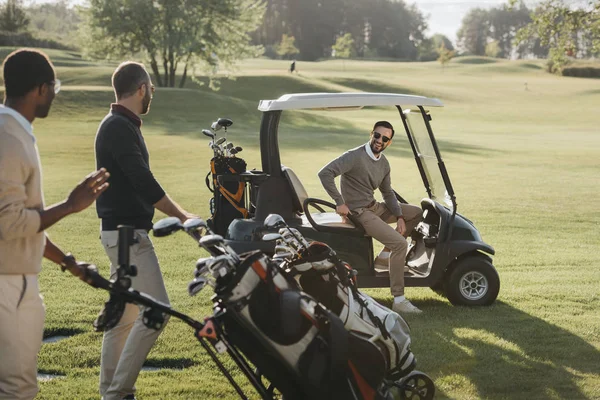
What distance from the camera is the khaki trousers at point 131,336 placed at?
15.3 feet

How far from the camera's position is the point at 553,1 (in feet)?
75.5

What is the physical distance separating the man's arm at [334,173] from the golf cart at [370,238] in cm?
17

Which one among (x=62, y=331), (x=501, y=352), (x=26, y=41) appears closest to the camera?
(x=501, y=352)

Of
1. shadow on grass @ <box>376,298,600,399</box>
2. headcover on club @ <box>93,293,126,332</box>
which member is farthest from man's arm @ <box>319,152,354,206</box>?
headcover on club @ <box>93,293,126,332</box>

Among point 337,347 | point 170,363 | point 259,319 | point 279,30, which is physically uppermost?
point 279,30

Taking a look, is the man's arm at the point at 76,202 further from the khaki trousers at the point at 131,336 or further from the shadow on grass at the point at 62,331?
the shadow on grass at the point at 62,331

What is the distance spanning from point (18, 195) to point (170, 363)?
2.92 m

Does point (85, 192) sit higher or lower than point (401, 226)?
higher

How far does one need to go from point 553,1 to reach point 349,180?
57.8ft

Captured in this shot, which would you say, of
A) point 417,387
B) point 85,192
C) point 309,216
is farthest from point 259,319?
point 309,216

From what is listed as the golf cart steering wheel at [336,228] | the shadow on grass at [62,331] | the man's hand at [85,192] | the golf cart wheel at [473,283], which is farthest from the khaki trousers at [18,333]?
the golf cart wheel at [473,283]

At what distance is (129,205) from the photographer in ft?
15.6

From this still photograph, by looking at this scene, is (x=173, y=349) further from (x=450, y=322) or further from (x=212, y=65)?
(x=212, y=65)

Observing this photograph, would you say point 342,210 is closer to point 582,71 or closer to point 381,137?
point 381,137
